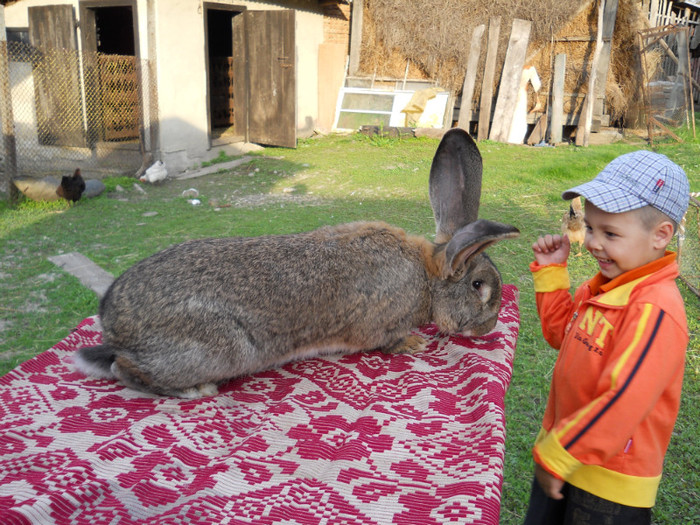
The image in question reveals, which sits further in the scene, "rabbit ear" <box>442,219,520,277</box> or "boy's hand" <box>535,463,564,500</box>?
"rabbit ear" <box>442,219,520,277</box>

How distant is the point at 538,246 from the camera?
88.1 inches

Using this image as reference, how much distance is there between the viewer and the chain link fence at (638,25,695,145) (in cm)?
1291

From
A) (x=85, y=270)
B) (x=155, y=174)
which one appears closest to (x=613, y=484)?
(x=85, y=270)

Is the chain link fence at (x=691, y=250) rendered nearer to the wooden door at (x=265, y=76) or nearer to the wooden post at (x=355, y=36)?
the wooden door at (x=265, y=76)

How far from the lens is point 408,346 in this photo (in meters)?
2.89

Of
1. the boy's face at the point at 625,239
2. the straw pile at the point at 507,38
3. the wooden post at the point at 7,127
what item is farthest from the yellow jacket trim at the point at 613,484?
the straw pile at the point at 507,38

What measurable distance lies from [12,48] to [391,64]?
816cm

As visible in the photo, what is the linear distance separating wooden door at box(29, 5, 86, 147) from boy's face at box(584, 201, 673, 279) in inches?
410

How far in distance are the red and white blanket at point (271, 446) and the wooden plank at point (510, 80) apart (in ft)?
36.6

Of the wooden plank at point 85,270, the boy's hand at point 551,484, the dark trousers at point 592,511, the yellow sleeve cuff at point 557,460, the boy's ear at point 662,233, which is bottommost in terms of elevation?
the wooden plank at point 85,270

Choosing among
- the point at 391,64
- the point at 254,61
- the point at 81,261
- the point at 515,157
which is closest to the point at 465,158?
the point at 81,261

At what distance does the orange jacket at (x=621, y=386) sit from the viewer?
61.8 inches

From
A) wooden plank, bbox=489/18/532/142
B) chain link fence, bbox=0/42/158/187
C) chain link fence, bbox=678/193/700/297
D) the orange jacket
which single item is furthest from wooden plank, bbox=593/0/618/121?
the orange jacket

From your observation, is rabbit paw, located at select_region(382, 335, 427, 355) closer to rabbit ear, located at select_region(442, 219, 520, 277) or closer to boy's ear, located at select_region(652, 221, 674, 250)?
rabbit ear, located at select_region(442, 219, 520, 277)
